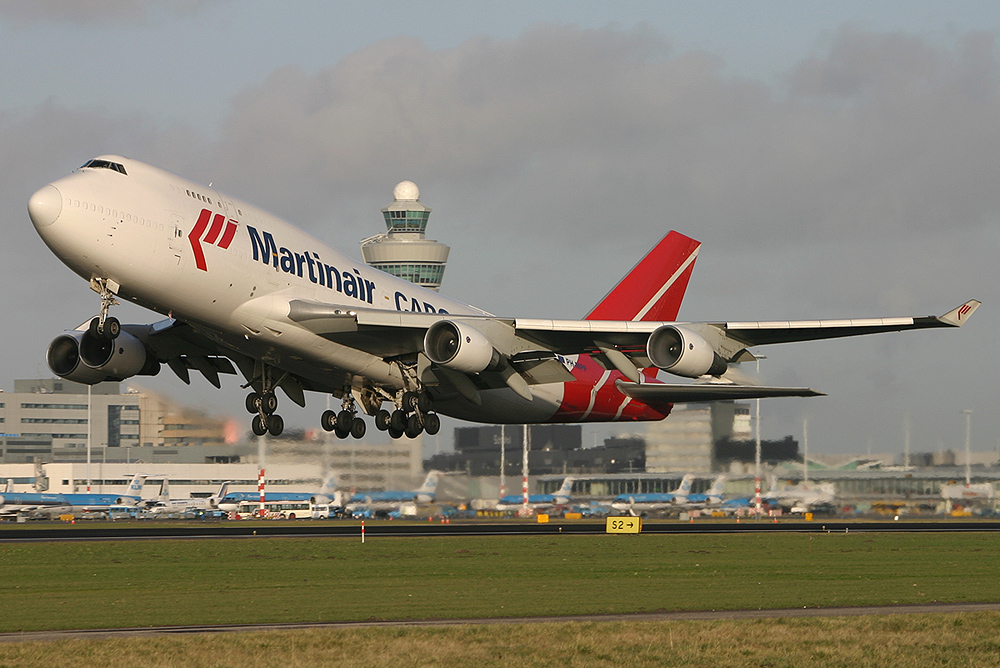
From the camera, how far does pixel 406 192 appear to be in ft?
616

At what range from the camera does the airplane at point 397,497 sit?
252 ft

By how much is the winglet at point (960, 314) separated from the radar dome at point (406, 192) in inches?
6220

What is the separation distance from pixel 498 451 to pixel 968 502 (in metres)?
33.5

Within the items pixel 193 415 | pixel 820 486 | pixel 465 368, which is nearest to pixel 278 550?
pixel 193 415

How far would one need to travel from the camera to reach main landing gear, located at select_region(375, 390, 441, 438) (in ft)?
123

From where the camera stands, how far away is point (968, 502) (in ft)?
274

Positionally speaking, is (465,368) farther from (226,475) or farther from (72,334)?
(226,475)

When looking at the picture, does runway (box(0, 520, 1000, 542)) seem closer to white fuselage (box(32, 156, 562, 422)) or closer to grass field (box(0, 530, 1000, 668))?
grass field (box(0, 530, 1000, 668))

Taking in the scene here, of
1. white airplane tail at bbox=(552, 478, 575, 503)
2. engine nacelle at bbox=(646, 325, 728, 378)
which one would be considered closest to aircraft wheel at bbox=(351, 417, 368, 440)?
engine nacelle at bbox=(646, 325, 728, 378)

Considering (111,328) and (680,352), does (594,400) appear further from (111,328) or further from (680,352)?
(111,328)

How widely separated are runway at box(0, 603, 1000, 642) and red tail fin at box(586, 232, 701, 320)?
1370 centimetres

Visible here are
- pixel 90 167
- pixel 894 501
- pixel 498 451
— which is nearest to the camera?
pixel 90 167

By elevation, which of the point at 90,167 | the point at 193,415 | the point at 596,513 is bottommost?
the point at 596,513

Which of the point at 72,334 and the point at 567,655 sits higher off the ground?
the point at 72,334
